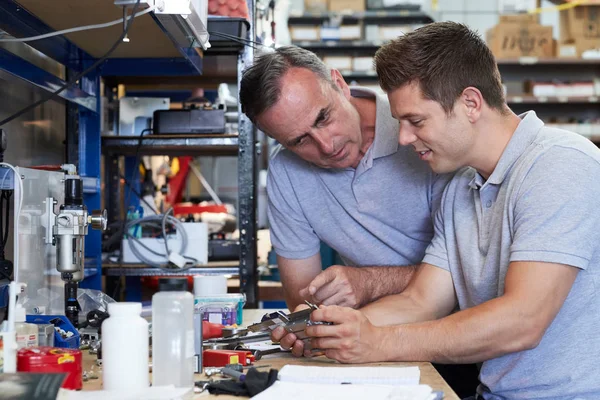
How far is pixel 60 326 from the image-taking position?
1530 millimetres

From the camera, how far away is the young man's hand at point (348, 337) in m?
1.49

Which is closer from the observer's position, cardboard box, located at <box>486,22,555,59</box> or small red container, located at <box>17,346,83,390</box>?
small red container, located at <box>17,346,83,390</box>

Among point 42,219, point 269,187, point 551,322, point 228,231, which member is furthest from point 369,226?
point 228,231

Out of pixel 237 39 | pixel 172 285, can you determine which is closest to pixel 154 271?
pixel 237 39

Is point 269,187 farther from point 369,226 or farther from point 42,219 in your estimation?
point 42,219

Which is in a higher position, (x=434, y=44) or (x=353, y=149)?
(x=434, y=44)

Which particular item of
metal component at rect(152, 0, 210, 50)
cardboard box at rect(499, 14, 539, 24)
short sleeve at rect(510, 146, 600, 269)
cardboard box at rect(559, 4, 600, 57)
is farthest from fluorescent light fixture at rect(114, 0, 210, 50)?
cardboard box at rect(559, 4, 600, 57)

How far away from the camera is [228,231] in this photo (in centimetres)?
391

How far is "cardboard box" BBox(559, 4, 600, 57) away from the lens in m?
6.73

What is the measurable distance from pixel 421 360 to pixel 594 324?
36cm

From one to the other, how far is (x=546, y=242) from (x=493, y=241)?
0.22 metres

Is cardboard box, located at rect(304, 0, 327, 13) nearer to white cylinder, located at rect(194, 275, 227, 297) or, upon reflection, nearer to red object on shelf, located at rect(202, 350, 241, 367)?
white cylinder, located at rect(194, 275, 227, 297)

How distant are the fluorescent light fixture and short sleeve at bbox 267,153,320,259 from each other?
471mm

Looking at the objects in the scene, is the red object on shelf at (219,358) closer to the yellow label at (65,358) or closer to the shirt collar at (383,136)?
the yellow label at (65,358)
